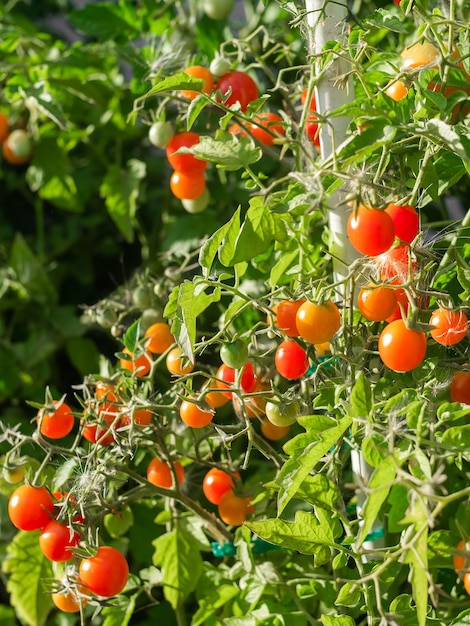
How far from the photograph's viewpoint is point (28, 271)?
150 cm

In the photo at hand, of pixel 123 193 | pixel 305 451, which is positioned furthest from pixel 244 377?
pixel 123 193

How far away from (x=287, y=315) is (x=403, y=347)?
5.1 inches

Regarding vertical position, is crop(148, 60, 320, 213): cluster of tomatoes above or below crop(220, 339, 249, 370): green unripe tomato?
above

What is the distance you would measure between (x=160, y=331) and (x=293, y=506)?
10.9 inches

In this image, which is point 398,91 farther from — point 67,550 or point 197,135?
point 67,550

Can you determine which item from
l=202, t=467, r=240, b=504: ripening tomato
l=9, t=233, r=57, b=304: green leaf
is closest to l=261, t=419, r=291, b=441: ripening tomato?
l=202, t=467, r=240, b=504: ripening tomato

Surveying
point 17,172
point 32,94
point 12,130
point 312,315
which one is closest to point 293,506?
point 312,315

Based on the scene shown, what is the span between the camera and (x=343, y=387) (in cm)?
73

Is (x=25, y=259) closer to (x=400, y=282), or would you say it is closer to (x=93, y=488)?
(x=93, y=488)

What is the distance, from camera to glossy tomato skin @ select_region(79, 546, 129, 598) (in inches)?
30.4

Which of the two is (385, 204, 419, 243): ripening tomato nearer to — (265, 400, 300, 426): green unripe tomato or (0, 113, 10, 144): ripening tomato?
(265, 400, 300, 426): green unripe tomato

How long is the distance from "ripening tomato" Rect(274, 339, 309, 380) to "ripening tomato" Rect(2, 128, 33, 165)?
861mm

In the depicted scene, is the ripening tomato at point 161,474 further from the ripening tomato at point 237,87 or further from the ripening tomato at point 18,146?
the ripening tomato at point 18,146

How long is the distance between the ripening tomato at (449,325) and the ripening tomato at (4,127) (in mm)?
1035
